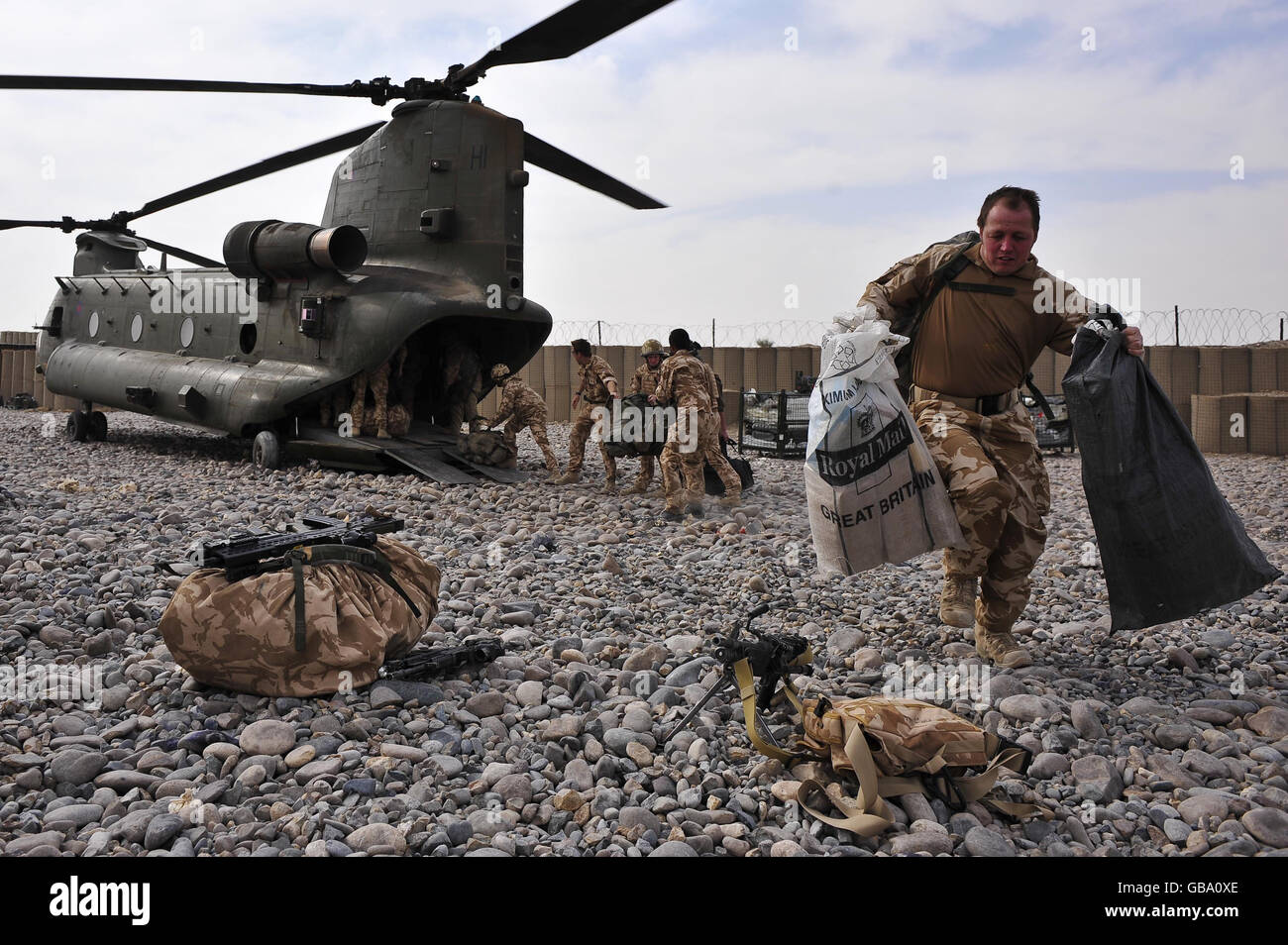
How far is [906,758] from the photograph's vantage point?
2.71 metres

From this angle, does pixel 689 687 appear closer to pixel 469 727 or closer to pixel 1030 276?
pixel 469 727

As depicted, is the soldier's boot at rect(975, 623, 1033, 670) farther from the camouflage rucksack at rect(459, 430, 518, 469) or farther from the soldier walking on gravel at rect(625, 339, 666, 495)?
the camouflage rucksack at rect(459, 430, 518, 469)

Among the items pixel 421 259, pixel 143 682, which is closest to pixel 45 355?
pixel 421 259

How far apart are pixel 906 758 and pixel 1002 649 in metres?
1.52

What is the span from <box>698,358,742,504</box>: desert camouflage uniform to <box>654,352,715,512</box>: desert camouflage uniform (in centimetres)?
1

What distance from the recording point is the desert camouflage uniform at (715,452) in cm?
859

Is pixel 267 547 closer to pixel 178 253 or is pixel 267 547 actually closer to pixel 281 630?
pixel 281 630

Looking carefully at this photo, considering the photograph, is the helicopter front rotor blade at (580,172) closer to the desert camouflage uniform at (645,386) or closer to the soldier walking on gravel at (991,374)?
the desert camouflage uniform at (645,386)

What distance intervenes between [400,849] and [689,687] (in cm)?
143

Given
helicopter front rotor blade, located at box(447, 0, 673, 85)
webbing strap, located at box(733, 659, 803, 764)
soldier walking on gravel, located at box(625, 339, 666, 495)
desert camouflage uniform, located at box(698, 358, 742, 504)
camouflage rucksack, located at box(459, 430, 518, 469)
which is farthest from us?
camouflage rucksack, located at box(459, 430, 518, 469)

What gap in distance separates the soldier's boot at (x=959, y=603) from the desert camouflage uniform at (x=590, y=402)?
5645 millimetres

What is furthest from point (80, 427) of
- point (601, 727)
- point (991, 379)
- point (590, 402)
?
point (991, 379)

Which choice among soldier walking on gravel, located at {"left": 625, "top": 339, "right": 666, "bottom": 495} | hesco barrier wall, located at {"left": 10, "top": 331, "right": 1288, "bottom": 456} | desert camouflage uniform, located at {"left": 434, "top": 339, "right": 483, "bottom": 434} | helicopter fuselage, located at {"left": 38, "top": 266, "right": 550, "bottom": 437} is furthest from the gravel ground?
hesco barrier wall, located at {"left": 10, "top": 331, "right": 1288, "bottom": 456}

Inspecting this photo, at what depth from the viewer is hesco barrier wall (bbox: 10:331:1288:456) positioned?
15.3 m
